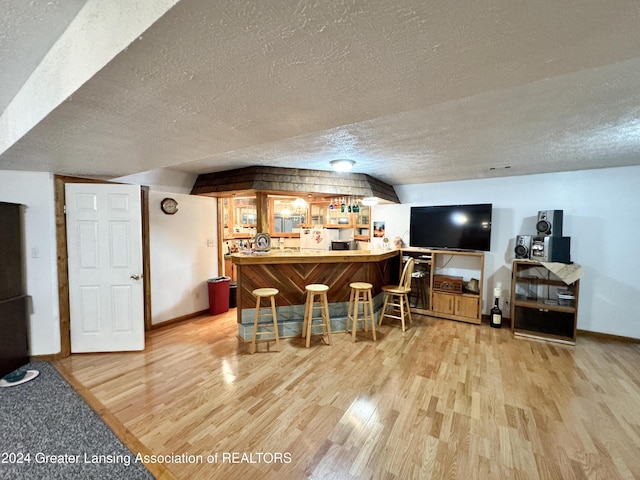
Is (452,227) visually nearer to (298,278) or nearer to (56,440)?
(298,278)

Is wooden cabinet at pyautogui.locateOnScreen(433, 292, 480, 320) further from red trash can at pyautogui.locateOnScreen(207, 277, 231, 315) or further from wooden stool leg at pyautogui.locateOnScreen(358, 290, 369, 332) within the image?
red trash can at pyautogui.locateOnScreen(207, 277, 231, 315)

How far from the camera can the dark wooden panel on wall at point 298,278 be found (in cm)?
352

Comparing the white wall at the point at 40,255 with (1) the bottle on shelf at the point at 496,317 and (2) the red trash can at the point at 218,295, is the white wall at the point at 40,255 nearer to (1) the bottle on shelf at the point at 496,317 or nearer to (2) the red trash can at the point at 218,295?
(2) the red trash can at the point at 218,295

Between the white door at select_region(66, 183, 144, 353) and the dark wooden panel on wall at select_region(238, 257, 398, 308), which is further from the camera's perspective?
the dark wooden panel on wall at select_region(238, 257, 398, 308)

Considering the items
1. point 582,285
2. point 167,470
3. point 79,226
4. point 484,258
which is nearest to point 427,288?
point 484,258

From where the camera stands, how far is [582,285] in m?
3.79

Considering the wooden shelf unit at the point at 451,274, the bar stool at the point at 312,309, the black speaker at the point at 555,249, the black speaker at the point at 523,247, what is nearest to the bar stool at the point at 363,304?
the bar stool at the point at 312,309

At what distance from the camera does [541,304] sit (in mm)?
3639

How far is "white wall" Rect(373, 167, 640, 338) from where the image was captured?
138 inches

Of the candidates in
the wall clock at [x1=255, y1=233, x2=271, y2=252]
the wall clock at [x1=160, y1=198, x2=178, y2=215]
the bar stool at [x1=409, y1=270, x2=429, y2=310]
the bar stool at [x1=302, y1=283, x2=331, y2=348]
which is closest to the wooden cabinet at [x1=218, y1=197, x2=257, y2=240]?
the wall clock at [x1=160, y1=198, x2=178, y2=215]

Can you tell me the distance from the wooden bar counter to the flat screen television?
3.42 feet

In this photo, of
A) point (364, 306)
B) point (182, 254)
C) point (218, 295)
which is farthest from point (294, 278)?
point (182, 254)

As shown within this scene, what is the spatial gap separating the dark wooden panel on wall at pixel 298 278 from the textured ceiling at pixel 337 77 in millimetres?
1771

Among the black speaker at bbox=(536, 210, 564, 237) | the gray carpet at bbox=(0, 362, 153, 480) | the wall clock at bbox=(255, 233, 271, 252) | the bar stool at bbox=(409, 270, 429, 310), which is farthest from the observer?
the bar stool at bbox=(409, 270, 429, 310)
